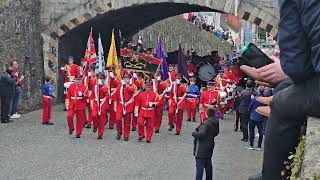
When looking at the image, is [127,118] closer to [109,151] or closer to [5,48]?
[109,151]

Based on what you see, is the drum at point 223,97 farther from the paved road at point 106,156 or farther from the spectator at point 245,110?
the spectator at point 245,110

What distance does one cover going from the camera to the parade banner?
1681 centimetres

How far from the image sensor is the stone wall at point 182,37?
116 ft

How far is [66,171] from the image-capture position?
9.95 meters

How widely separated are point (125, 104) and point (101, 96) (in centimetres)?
91

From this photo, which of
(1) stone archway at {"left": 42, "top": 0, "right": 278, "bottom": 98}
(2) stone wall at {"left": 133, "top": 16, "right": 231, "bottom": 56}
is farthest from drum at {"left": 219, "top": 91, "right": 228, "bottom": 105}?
(2) stone wall at {"left": 133, "top": 16, "right": 231, "bottom": 56}

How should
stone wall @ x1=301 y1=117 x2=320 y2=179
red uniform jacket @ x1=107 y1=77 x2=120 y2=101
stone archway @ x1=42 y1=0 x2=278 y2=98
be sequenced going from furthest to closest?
1. stone archway @ x1=42 y1=0 x2=278 y2=98
2. red uniform jacket @ x1=107 y1=77 x2=120 y2=101
3. stone wall @ x1=301 y1=117 x2=320 y2=179

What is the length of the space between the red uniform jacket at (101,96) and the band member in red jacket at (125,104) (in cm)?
49

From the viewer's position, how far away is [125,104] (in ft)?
45.7

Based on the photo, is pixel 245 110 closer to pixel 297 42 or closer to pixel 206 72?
pixel 206 72

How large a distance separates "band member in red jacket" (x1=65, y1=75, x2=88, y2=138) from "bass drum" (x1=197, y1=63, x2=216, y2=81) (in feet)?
33.8

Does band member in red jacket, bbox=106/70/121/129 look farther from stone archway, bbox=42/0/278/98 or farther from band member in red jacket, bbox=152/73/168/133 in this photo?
stone archway, bbox=42/0/278/98

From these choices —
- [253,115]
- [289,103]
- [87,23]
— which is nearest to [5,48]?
[87,23]

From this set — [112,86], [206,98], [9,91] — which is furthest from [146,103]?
[9,91]
